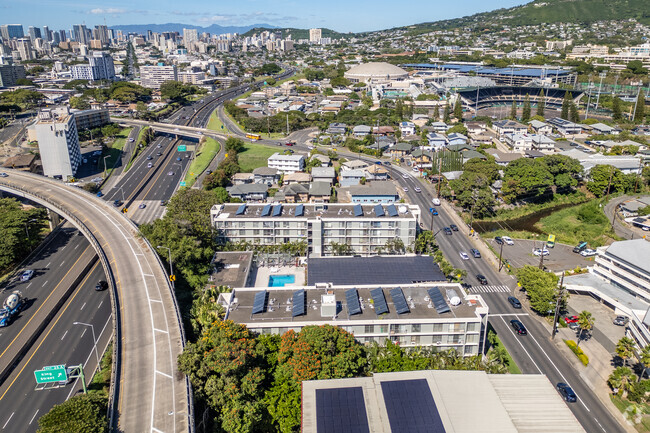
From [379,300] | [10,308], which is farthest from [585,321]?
[10,308]

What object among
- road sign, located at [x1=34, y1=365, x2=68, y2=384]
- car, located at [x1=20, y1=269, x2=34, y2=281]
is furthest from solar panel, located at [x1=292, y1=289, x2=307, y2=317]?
car, located at [x1=20, y1=269, x2=34, y2=281]

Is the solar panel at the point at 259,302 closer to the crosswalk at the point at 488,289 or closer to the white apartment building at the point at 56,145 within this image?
the crosswalk at the point at 488,289

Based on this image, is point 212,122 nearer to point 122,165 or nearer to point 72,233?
point 122,165

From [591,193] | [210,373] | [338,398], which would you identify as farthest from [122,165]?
[591,193]

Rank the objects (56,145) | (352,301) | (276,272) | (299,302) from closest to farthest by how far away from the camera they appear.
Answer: (299,302) < (352,301) < (276,272) < (56,145)

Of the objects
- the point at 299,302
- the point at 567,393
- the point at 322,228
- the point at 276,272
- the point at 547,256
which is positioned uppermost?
the point at 299,302

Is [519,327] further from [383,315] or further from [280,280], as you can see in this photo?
[280,280]

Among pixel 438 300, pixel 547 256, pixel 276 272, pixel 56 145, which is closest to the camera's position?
pixel 438 300
